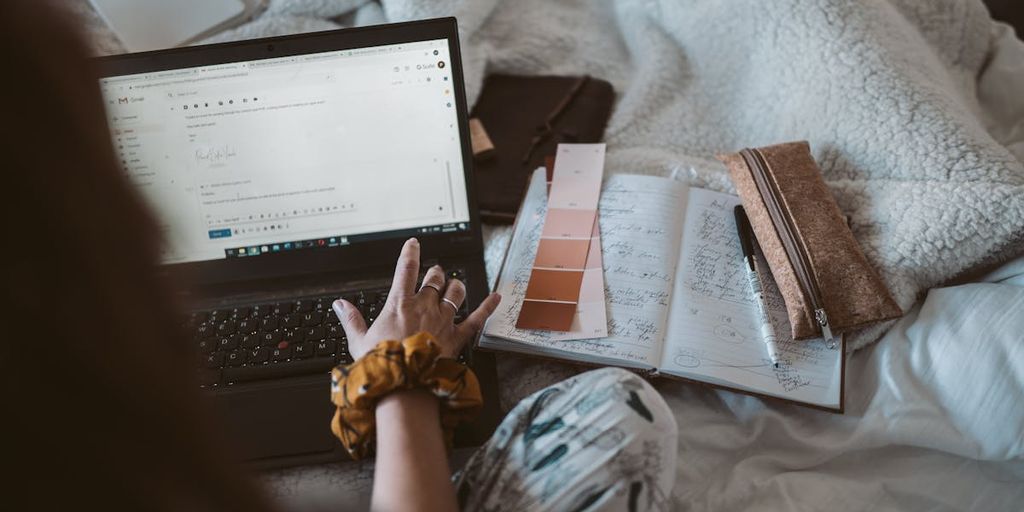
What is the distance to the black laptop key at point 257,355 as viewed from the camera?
75cm

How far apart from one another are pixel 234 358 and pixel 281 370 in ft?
0.18

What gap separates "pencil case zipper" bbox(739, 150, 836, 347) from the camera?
737 mm

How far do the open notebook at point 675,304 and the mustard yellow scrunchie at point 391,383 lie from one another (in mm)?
128

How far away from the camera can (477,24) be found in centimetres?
110

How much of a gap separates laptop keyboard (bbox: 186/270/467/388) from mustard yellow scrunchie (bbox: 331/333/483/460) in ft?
0.38

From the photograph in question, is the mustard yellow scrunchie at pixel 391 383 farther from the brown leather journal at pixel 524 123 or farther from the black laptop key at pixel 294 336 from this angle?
the brown leather journal at pixel 524 123

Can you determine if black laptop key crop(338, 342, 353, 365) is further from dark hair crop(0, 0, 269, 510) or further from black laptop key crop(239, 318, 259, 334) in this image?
dark hair crop(0, 0, 269, 510)

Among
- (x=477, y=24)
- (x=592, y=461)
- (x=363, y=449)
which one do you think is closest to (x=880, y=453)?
(x=592, y=461)

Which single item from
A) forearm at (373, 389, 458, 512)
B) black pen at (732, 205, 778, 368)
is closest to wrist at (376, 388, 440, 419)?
forearm at (373, 389, 458, 512)

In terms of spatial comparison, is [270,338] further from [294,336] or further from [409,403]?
[409,403]

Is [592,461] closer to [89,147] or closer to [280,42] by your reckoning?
[89,147]

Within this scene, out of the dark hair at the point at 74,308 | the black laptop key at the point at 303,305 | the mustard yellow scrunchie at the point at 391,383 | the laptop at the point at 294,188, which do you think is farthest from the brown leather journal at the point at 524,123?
the dark hair at the point at 74,308

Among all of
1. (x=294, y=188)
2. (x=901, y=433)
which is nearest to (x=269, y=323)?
(x=294, y=188)

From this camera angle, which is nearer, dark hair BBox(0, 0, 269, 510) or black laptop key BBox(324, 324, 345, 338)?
dark hair BBox(0, 0, 269, 510)
